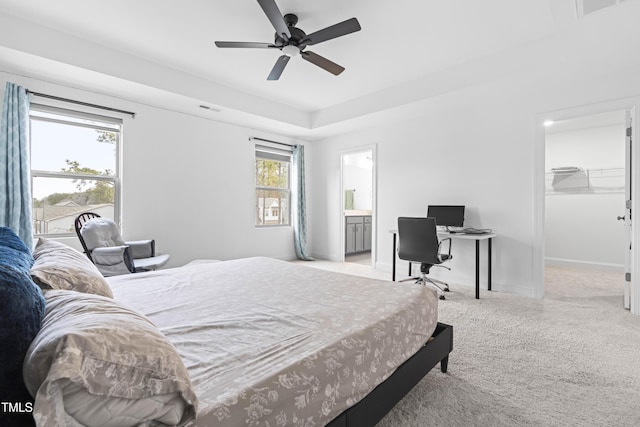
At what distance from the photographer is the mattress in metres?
0.90

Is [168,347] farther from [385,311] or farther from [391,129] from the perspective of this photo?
[391,129]

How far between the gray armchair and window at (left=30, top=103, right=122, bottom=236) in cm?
30

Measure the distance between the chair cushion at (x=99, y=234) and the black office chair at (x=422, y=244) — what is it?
10.9ft

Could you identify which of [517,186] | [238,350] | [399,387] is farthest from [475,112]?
[238,350]

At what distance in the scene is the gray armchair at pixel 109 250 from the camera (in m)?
2.90

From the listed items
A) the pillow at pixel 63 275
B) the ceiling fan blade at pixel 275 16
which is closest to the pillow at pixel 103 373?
the pillow at pixel 63 275

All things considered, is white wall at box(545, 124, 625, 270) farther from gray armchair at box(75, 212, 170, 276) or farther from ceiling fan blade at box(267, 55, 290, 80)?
gray armchair at box(75, 212, 170, 276)

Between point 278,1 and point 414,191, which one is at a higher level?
point 278,1

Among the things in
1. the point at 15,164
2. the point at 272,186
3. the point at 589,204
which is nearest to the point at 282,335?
the point at 15,164

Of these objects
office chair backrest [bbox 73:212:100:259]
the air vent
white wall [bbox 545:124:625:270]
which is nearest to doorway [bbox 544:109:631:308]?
white wall [bbox 545:124:625:270]

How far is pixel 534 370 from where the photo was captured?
190 centimetres

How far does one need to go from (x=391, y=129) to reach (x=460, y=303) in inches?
116

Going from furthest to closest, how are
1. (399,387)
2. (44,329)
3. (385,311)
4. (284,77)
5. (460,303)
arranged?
(284,77)
(460,303)
(385,311)
(399,387)
(44,329)

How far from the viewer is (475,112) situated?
13.2 feet
